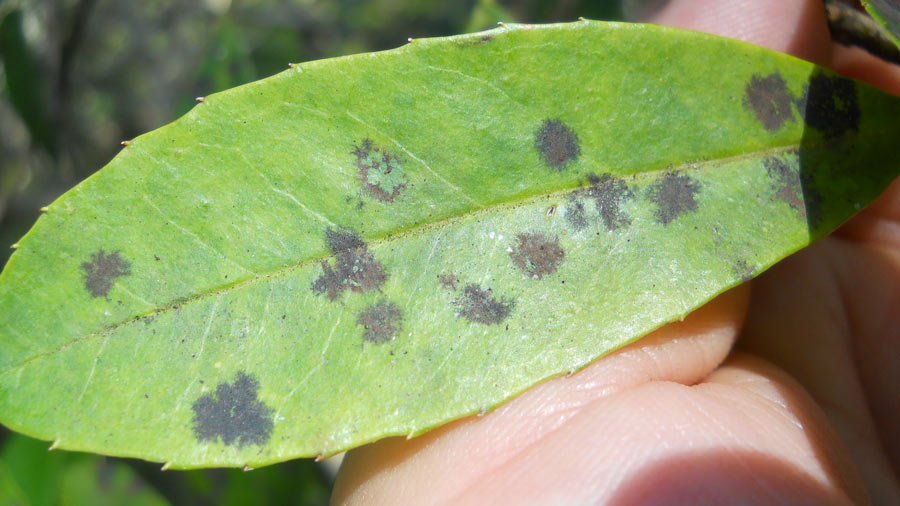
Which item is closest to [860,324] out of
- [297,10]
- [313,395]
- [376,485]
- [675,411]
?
[675,411]

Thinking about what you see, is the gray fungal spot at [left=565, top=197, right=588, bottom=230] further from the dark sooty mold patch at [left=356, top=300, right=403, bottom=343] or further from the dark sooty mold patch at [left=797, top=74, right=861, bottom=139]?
the dark sooty mold patch at [left=797, top=74, right=861, bottom=139]

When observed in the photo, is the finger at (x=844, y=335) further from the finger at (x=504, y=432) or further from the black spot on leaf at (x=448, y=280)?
the black spot on leaf at (x=448, y=280)

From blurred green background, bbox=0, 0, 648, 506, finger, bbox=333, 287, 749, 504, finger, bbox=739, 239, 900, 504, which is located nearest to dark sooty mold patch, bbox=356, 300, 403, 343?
finger, bbox=333, 287, 749, 504

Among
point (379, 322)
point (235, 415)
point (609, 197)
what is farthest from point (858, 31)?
point (235, 415)

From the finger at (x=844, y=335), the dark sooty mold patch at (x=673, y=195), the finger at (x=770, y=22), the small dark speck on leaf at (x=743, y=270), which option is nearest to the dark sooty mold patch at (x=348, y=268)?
the dark sooty mold patch at (x=673, y=195)

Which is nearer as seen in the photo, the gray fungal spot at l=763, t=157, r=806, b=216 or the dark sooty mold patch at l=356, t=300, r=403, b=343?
the dark sooty mold patch at l=356, t=300, r=403, b=343

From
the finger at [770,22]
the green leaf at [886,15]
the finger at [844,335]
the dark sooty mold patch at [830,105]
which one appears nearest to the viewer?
the green leaf at [886,15]
